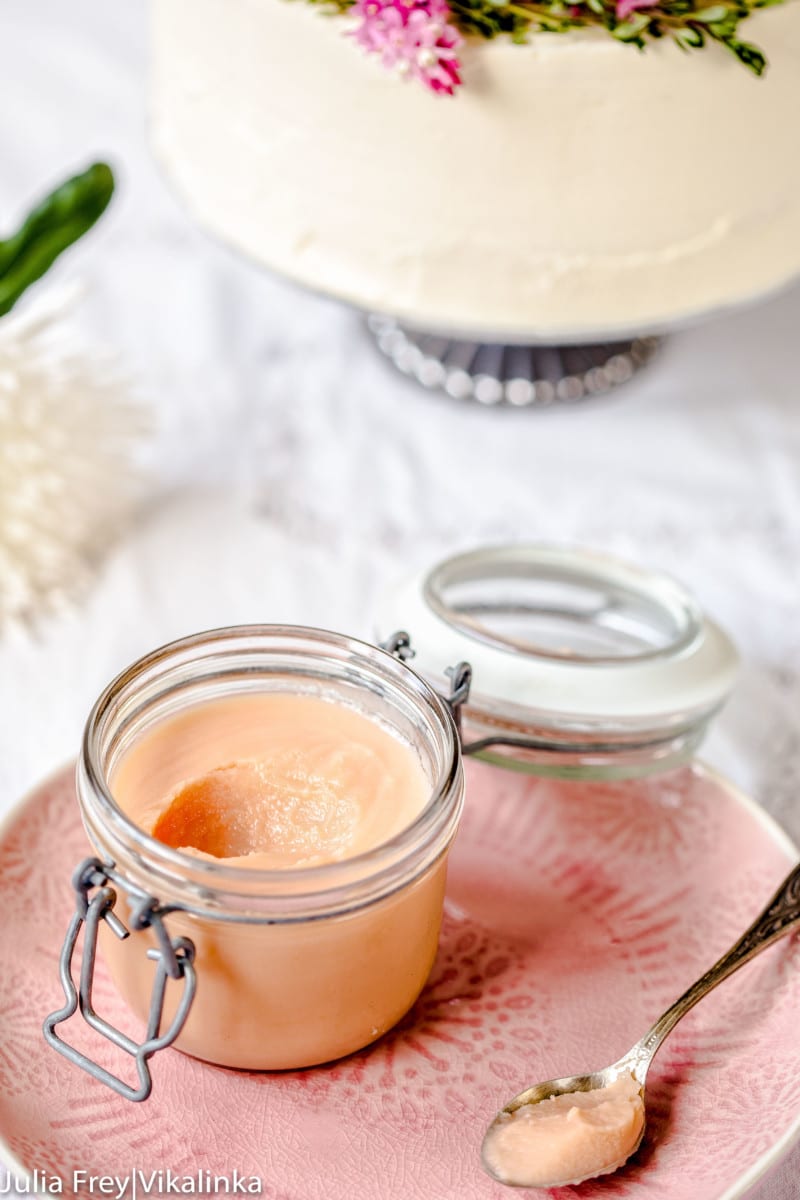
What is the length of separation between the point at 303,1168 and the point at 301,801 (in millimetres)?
134

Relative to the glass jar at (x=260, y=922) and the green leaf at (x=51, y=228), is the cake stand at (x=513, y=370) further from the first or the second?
the glass jar at (x=260, y=922)

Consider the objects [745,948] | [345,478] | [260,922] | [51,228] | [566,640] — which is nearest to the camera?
[260,922]

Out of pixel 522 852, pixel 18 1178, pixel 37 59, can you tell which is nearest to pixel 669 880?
pixel 522 852

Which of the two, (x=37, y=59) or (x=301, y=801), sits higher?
(x=301, y=801)

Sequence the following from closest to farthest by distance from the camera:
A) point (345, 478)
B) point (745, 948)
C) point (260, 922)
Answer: point (260, 922) < point (745, 948) < point (345, 478)

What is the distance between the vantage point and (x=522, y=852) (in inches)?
24.4

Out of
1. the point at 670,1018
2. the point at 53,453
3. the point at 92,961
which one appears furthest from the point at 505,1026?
the point at 53,453

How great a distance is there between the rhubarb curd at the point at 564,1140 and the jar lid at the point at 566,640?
7.3 inches

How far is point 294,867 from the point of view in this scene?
1.53ft

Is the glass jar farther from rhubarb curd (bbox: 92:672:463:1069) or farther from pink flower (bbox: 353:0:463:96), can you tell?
pink flower (bbox: 353:0:463:96)

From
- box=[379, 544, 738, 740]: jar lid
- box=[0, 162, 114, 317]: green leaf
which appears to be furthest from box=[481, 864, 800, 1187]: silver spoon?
box=[0, 162, 114, 317]: green leaf

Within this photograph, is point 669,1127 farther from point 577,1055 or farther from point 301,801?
point 301,801

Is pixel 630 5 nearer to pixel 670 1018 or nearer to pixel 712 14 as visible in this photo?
pixel 712 14

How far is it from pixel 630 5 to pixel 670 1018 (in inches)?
22.3
